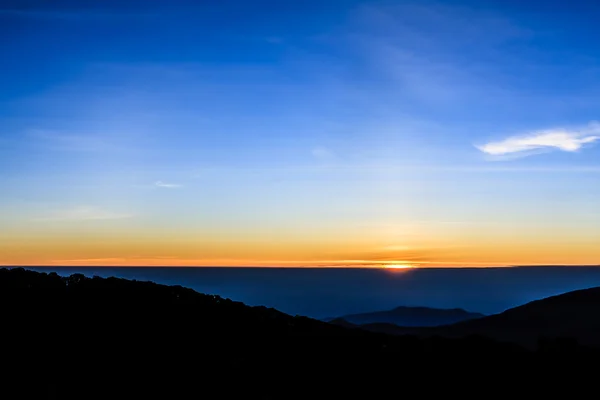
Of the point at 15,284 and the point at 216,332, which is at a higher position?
the point at 15,284

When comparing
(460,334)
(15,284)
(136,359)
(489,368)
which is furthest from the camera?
(460,334)

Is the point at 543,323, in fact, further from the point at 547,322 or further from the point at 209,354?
the point at 209,354

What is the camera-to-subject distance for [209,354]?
20.5m

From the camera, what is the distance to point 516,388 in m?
20.2

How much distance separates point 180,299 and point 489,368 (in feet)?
41.4

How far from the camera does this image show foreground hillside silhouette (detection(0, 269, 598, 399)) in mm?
18047

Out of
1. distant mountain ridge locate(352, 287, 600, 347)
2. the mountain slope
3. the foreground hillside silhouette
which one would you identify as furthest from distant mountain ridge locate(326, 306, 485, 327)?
the foreground hillside silhouette

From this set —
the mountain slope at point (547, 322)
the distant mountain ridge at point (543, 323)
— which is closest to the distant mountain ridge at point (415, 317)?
the distant mountain ridge at point (543, 323)

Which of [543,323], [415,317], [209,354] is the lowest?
[415,317]

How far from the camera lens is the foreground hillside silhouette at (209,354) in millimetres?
18047

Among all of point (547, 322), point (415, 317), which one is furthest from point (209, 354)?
point (415, 317)

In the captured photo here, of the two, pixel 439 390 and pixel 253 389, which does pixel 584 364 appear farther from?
pixel 253 389

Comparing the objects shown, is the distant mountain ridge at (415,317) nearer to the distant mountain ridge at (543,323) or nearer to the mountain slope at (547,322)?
Result: the distant mountain ridge at (543,323)

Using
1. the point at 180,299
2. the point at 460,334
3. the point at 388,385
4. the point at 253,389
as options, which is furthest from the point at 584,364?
the point at 460,334
